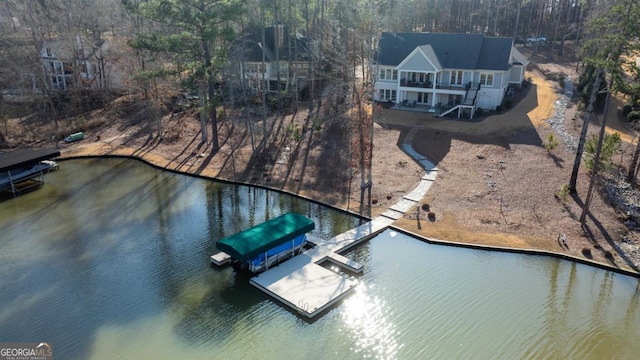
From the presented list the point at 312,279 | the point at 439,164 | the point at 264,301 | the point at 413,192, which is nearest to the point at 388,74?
the point at 439,164

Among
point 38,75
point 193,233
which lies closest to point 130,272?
point 193,233

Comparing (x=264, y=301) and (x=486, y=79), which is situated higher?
(x=486, y=79)

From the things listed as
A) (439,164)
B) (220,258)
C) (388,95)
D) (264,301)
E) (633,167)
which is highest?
(388,95)

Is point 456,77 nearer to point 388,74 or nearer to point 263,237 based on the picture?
point 388,74

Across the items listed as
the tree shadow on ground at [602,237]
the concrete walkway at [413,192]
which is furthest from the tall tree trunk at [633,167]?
the concrete walkway at [413,192]

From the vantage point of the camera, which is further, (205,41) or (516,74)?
(516,74)

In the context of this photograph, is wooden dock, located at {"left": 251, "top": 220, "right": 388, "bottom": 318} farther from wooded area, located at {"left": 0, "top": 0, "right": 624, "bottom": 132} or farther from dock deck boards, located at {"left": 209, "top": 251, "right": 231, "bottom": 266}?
wooded area, located at {"left": 0, "top": 0, "right": 624, "bottom": 132}

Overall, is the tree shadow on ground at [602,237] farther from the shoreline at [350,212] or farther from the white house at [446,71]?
the white house at [446,71]

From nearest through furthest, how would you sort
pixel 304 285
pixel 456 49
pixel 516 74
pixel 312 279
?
pixel 304 285 → pixel 312 279 → pixel 456 49 → pixel 516 74
